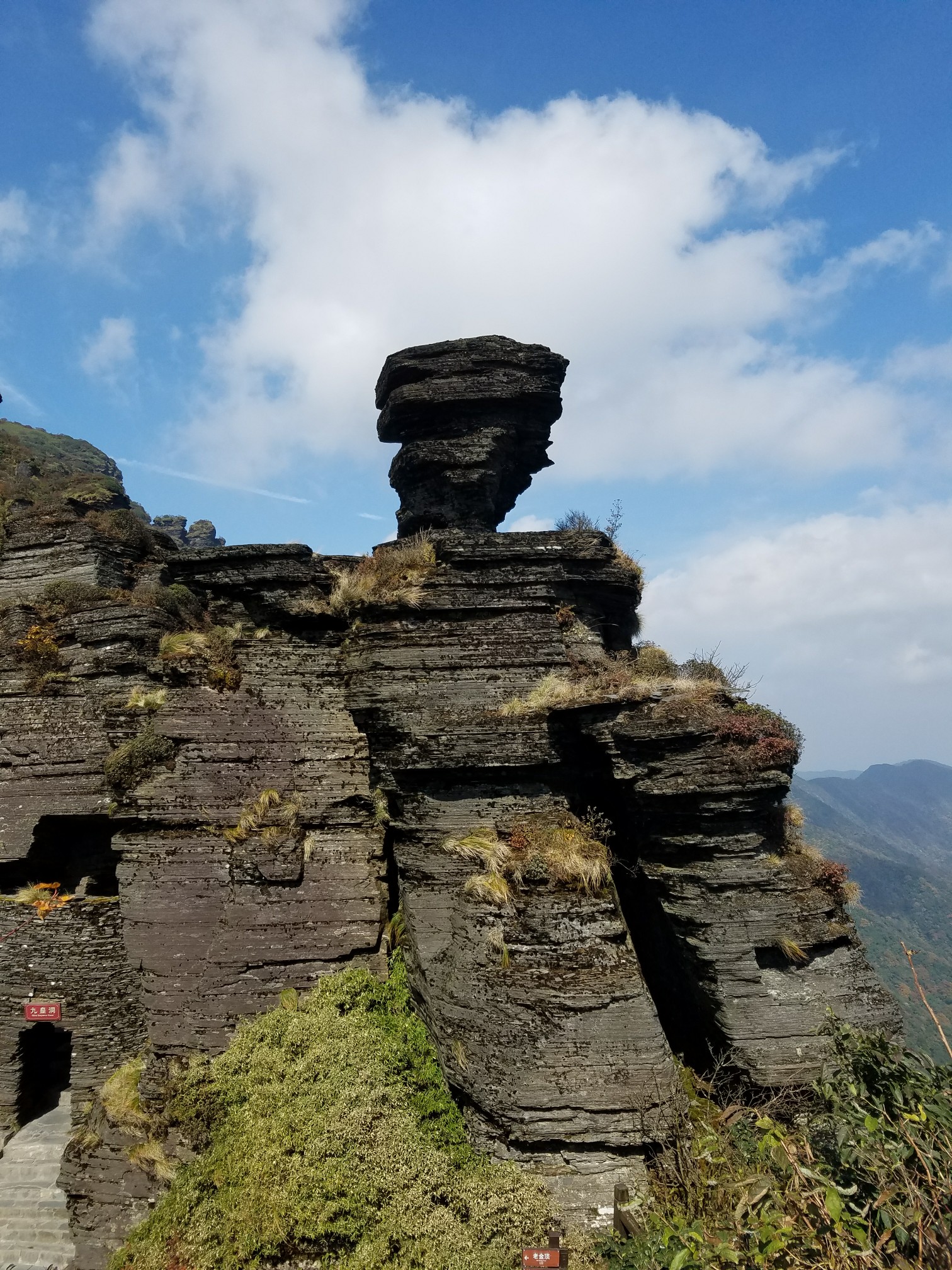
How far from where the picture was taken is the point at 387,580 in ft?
44.8

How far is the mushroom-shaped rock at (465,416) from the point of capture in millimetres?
17094

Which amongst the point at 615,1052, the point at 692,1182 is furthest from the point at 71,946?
the point at 692,1182

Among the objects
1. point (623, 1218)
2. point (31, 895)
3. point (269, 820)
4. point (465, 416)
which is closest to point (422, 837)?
point (269, 820)

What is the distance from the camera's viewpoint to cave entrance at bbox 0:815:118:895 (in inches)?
Answer: 480

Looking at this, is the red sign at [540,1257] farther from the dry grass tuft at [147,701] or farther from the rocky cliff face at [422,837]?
the dry grass tuft at [147,701]

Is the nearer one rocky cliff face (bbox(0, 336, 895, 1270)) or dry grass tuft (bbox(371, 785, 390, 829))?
rocky cliff face (bbox(0, 336, 895, 1270))

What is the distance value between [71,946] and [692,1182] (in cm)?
1071

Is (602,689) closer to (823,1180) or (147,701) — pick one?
(823,1180)

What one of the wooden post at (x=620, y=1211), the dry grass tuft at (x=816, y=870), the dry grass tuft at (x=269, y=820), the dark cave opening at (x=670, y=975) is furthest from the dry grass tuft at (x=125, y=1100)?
the dry grass tuft at (x=816, y=870)

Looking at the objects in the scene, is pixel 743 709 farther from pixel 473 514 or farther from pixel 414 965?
pixel 473 514

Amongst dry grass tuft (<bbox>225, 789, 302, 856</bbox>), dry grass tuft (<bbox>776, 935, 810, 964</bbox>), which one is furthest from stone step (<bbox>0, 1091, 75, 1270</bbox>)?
dry grass tuft (<bbox>776, 935, 810, 964</bbox>)

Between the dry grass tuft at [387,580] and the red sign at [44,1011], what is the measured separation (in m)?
8.54

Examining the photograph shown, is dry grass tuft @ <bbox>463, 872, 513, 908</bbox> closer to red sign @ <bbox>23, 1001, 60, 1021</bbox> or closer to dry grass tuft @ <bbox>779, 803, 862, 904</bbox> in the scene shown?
dry grass tuft @ <bbox>779, 803, 862, 904</bbox>

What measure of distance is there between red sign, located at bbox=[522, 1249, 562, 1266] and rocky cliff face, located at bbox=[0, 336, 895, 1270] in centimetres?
67
